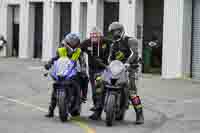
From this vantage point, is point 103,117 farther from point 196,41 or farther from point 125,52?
point 196,41

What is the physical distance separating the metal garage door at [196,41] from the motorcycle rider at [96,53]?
1314 cm

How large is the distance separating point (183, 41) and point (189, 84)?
3.44 metres

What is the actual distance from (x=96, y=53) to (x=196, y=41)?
1349 cm

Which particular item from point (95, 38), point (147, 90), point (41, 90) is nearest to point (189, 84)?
point (147, 90)

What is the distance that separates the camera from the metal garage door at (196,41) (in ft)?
82.7

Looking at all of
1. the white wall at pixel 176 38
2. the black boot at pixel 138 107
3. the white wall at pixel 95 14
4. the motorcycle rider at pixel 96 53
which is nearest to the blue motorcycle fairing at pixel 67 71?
the motorcycle rider at pixel 96 53

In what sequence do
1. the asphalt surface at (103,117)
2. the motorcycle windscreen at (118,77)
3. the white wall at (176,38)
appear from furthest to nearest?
the white wall at (176,38) < the motorcycle windscreen at (118,77) < the asphalt surface at (103,117)

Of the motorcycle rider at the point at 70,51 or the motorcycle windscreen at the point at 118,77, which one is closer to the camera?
the motorcycle windscreen at the point at 118,77

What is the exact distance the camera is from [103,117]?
13141 mm

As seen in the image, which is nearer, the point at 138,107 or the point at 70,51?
the point at 138,107

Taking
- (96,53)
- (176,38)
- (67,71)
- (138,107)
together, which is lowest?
(138,107)

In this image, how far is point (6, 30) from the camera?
40.5 meters

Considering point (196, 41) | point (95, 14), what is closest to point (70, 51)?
point (196, 41)

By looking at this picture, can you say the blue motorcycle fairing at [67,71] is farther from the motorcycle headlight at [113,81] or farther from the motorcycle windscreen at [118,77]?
the motorcycle headlight at [113,81]
